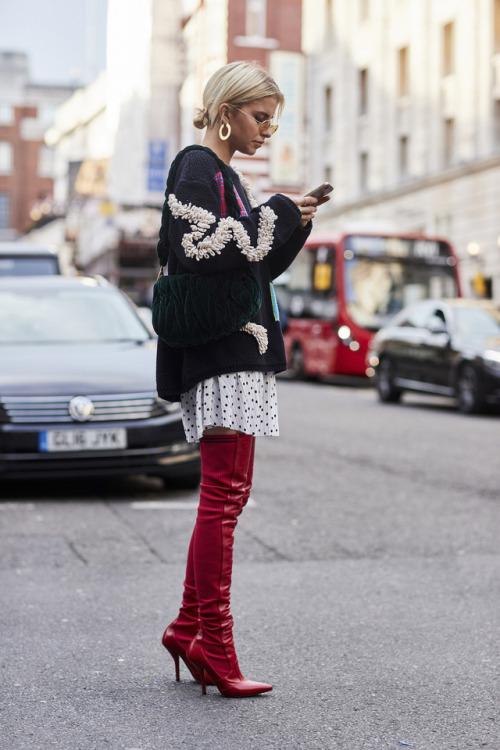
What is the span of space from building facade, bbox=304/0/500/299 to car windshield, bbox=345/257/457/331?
22.1ft

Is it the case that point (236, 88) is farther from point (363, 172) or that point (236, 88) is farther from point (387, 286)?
point (363, 172)

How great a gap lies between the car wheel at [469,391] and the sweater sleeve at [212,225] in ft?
41.0

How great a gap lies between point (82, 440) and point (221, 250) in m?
4.41

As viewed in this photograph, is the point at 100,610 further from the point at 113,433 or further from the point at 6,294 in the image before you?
the point at 6,294

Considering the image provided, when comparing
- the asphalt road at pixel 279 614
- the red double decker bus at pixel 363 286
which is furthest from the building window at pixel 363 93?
the asphalt road at pixel 279 614

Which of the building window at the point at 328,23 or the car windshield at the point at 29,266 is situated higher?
the building window at the point at 328,23

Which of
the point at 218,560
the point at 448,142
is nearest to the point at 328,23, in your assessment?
the point at 448,142

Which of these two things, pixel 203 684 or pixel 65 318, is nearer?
pixel 203 684

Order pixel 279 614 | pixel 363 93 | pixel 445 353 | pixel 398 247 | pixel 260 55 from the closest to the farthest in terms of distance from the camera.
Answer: pixel 279 614, pixel 445 353, pixel 398 247, pixel 363 93, pixel 260 55

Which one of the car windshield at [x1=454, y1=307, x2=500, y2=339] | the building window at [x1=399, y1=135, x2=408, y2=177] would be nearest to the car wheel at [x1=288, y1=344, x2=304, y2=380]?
the car windshield at [x1=454, y1=307, x2=500, y2=339]

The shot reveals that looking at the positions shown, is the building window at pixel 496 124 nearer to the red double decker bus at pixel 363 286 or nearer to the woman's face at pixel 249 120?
the red double decker bus at pixel 363 286

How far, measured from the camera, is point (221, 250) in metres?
3.37

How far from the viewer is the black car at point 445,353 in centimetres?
1572

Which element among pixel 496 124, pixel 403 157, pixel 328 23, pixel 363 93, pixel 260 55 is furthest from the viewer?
pixel 260 55
